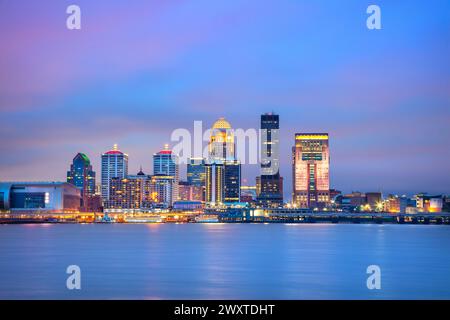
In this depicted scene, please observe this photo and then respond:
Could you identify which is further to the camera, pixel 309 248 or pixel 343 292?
pixel 309 248

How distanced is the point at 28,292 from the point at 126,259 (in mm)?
26444

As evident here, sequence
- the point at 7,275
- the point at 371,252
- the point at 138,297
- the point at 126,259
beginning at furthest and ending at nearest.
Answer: the point at 371,252
the point at 126,259
the point at 7,275
the point at 138,297

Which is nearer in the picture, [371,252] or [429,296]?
[429,296]

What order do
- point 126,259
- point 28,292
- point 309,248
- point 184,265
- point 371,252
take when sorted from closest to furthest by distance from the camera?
point 28,292
point 184,265
point 126,259
point 371,252
point 309,248
